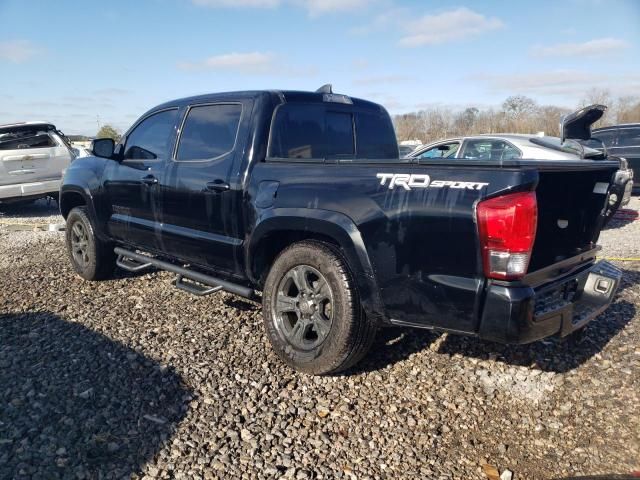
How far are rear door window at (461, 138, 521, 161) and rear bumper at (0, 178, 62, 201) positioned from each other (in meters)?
7.60

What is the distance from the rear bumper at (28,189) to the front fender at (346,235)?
8063 mm

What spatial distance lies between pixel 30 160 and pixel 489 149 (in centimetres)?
867

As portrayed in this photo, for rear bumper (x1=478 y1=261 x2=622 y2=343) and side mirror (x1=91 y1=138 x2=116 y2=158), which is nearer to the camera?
rear bumper (x1=478 y1=261 x2=622 y2=343)

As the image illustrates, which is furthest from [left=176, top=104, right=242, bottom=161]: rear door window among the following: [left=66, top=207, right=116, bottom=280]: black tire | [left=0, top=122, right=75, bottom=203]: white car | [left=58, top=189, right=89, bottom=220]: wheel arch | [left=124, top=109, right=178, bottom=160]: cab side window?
[left=0, top=122, right=75, bottom=203]: white car

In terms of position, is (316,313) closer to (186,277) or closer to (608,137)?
(186,277)

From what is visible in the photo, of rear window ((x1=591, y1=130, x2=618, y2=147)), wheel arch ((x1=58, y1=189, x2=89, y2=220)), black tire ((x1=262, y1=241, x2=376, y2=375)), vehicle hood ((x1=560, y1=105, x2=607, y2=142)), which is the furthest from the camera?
rear window ((x1=591, y1=130, x2=618, y2=147))

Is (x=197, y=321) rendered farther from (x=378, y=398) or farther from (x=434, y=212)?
(x=434, y=212)

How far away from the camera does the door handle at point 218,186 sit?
3687 mm

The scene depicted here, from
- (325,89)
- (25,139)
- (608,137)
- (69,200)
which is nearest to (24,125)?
(25,139)

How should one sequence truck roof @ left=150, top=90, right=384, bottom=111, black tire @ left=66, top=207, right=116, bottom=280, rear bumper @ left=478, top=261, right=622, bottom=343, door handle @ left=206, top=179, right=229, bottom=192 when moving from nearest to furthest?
rear bumper @ left=478, top=261, right=622, bottom=343
door handle @ left=206, top=179, right=229, bottom=192
truck roof @ left=150, top=90, right=384, bottom=111
black tire @ left=66, top=207, right=116, bottom=280

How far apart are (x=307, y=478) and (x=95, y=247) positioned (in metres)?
3.87

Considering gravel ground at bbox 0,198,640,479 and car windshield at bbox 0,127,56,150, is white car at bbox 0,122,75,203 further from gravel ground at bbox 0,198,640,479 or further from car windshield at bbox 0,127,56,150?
gravel ground at bbox 0,198,640,479

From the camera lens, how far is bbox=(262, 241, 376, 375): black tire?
3.13 meters

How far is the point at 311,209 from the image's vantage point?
3.17 m
